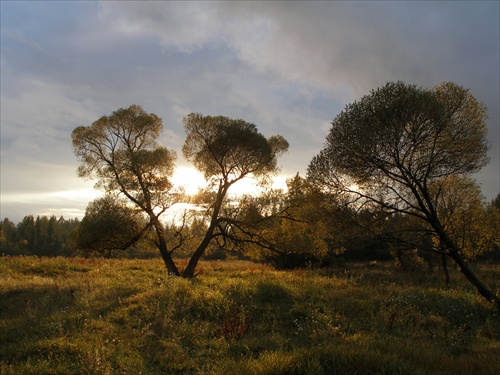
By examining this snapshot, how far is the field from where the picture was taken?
19.5ft

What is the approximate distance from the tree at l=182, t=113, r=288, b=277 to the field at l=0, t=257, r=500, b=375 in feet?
25.4

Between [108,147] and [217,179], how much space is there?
7.46 m

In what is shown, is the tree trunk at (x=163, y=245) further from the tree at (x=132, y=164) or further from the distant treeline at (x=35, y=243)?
the distant treeline at (x=35, y=243)

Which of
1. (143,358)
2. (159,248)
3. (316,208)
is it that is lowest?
(143,358)

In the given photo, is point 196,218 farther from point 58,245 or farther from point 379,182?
point 58,245

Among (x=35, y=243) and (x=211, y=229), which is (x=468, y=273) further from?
(x=35, y=243)

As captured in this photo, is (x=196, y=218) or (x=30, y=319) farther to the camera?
(x=196, y=218)

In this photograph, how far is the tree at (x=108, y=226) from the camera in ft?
65.9

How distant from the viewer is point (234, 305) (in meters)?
11.4

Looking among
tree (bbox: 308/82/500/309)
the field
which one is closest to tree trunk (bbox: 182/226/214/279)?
the field

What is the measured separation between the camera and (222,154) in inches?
860

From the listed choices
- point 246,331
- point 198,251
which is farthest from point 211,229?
point 246,331

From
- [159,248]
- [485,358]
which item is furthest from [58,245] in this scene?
[485,358]

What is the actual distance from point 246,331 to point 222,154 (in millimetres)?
14284
